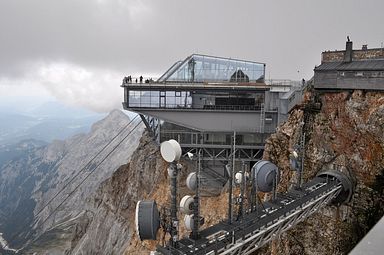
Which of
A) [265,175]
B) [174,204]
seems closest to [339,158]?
[265,175]

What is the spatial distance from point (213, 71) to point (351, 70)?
17198mm

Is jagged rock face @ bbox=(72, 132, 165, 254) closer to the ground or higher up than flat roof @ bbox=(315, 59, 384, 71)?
closer to the ground

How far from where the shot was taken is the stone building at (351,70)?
88.5 feet

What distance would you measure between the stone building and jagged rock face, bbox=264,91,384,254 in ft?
2.69

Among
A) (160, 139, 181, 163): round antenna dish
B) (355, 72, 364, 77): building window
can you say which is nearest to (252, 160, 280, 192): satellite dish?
(160, 139, 181, 163): round antenna dish

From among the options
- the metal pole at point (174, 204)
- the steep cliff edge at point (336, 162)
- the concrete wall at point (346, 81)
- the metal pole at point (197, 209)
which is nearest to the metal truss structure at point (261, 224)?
the metal pole at point (197, 209)

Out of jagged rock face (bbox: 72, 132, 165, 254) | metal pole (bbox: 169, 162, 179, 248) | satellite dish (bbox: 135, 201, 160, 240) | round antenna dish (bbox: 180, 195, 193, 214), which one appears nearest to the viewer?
metal pole (bbox: 169, 162, 179, 248)

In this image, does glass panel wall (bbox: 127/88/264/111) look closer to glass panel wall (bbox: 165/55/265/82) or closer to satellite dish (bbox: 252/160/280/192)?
glass panel wall (bbox: 165/55/265/82)

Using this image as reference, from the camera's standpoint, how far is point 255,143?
129 feet

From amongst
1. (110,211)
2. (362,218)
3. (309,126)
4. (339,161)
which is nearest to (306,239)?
(362,218)

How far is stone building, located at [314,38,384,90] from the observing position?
26969mm

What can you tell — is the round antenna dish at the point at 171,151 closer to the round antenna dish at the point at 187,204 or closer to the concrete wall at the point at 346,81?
the round antenna dish at the point at 187,204

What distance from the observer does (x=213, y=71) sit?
4172 centimetres

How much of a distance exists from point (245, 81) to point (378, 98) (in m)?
18.1
